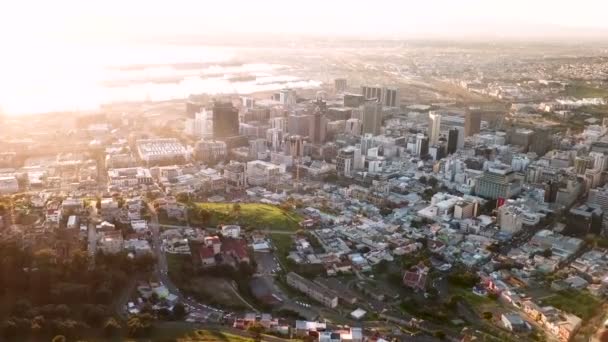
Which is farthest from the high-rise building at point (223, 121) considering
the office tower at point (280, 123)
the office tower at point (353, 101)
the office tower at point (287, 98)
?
the office tower at point (353, 101)

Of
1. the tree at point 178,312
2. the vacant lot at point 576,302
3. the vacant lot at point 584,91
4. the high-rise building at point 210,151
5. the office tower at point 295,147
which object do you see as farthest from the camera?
the vacant lot at point 584,91

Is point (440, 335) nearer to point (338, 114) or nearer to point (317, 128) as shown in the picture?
point (317, 128)

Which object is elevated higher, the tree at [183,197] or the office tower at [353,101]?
Result: the office tower at [353,101]

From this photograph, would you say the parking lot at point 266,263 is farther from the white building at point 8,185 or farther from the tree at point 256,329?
the white building at point 8,185

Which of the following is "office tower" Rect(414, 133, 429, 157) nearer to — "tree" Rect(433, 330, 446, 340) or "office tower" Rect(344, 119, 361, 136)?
"office tower" Rect(344, 119, 361, 136)

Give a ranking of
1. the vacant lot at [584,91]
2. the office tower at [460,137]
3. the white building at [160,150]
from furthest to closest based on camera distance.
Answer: the vacant lot at [584,91] → the office tower at [460,137] → the white building at [160,150]

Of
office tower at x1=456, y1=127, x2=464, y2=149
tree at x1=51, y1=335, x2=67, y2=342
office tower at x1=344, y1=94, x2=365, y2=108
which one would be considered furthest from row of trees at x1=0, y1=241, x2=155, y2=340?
office tower at x1=344, y1=94, x2=365, y2=108
